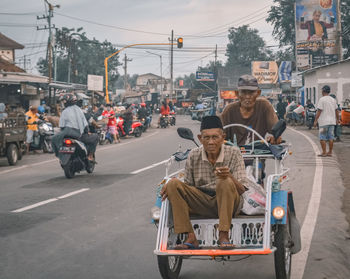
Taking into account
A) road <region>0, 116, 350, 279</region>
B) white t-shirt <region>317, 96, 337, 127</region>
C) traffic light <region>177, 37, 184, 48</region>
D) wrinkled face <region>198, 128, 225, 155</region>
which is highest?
traffic light <region>177, 37, 184, 48</region>

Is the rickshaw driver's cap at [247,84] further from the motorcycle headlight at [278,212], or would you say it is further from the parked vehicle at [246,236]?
the motorcycle headlight at [278,212]

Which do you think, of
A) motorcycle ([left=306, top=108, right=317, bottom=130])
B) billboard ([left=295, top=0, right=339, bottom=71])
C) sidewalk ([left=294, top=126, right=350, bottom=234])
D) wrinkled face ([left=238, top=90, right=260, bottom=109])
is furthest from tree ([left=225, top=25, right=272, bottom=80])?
wrinkled face ([left=238, top=90, right=260, bottom=109])

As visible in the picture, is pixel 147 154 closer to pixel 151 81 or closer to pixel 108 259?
pixel 108 259

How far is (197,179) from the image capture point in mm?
5391

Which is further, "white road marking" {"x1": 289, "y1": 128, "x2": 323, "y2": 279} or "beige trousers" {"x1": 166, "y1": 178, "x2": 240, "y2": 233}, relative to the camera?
"white road marking" {"x1": 289, "y1": 128, "x2": 323, "y2": 279}

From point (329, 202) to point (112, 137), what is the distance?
18304mm

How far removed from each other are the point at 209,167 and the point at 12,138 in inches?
496

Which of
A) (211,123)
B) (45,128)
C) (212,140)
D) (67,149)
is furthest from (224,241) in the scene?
(45,128)

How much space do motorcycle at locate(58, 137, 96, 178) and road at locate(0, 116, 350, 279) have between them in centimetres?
24

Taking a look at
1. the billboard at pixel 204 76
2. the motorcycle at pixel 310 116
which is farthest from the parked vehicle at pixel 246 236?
the billboard at pixel 204 76

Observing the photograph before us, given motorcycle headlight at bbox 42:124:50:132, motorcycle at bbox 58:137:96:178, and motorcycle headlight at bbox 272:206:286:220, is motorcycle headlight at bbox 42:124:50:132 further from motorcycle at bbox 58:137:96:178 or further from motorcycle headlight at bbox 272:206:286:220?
motorcycle headlight at bbox 272:206:286:220

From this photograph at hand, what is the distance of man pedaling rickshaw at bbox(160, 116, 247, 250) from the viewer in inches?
192

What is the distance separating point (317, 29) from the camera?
2132 inches

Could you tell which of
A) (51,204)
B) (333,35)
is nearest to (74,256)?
(51,204)
